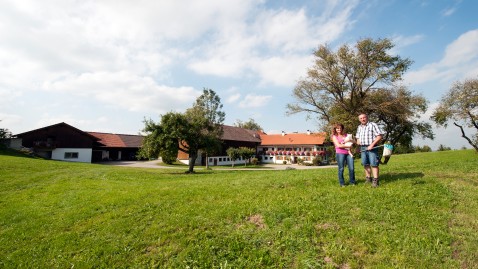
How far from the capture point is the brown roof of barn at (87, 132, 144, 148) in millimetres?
60000

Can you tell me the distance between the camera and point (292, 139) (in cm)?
6831

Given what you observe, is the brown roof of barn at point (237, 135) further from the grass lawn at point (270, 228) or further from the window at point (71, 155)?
the grass lawn at point (270, 228)

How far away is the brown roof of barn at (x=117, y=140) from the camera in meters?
60.0

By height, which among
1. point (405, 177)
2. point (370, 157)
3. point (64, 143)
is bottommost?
point (405, 177)

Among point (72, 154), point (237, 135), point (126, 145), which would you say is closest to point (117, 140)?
point (126, 145)

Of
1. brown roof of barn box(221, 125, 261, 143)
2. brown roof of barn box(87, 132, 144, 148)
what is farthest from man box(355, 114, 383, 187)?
brown roof of barn box(87, 132, 144, 148)

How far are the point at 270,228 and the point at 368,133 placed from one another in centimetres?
505

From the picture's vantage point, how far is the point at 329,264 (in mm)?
5285

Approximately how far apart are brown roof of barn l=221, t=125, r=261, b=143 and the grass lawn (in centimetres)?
5173

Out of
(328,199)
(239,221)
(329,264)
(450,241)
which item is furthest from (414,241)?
(239,221)

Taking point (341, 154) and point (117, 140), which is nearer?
point (341, 154)

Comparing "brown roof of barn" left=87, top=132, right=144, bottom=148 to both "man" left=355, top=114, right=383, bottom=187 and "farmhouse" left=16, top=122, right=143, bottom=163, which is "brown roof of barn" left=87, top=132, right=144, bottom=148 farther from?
"man" left=355, top=114, right=383, bottom=187

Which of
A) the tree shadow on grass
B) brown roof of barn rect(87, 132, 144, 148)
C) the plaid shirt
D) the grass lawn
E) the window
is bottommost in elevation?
the grass lawn

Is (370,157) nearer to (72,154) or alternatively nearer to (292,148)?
(72,154)
